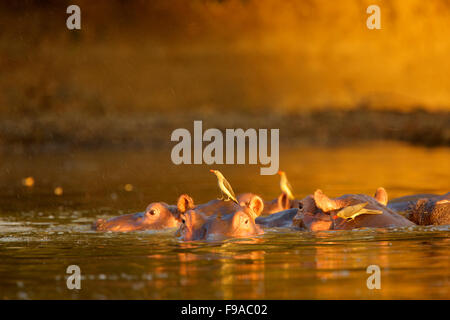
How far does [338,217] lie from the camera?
1147cm

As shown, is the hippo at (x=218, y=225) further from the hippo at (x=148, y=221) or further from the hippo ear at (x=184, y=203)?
the hippo at (x=148, y=221)

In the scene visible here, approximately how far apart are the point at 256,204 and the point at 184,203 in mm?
922

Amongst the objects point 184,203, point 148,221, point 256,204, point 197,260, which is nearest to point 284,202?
point 148,221

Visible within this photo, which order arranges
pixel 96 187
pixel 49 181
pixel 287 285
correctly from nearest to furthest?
pixel 287 285 < pixel 96 187 < pixel 49 181

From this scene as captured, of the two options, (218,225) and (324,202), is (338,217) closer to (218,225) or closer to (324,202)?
(324,202)

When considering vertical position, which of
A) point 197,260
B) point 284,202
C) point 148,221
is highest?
point 284,202

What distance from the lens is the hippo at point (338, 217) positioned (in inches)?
448

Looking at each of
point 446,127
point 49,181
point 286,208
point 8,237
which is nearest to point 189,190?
point 49,181

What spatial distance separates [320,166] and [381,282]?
18796 millimetres

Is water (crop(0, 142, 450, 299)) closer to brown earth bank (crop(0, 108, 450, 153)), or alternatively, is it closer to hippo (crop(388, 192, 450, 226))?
hippo (crop(388, 192, 450, 226))

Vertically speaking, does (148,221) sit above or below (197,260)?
above

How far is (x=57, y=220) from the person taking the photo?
13641 mm

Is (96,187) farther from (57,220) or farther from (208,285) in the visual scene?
(208,285)

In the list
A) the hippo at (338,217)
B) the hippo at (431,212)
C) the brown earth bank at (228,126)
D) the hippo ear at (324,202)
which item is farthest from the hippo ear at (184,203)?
the brown earth bank at (228,126)
